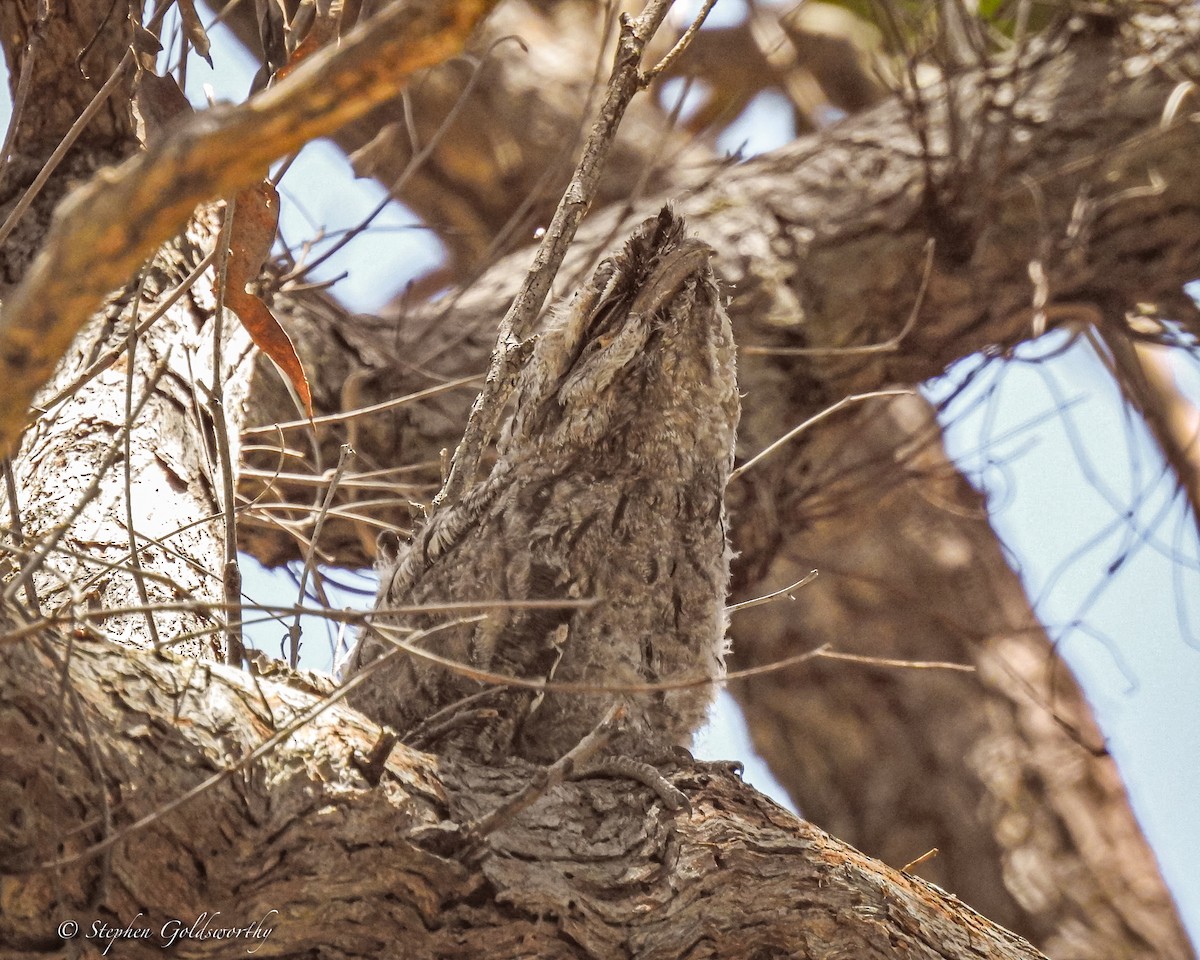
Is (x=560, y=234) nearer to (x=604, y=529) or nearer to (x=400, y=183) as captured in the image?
(x=604, y=529)

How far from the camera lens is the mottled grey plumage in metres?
2.18

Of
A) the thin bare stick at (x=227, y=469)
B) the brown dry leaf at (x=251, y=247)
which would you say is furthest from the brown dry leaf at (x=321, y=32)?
the thin bare stick at (x=227, y=469)

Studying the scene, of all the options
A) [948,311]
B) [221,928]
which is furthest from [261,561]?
[948,311]

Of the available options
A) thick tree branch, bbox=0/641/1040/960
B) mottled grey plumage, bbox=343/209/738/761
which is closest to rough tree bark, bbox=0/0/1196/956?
thick tree branch, bbox=0/641/1040/960

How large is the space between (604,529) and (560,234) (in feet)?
2.18

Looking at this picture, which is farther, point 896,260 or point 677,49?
point 896,260

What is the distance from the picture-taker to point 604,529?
7.46 feet

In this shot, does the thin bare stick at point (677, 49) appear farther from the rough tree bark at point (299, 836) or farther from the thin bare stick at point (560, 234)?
the rough tree bark at point (299, 836)

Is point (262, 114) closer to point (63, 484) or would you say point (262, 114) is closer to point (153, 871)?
point (153, 871)

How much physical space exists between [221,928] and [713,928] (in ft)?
2.34

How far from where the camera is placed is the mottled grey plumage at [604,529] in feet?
7.14

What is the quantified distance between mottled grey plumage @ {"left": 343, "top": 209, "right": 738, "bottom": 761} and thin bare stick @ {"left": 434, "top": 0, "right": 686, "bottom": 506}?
36cm

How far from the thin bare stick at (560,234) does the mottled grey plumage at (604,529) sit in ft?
1.18

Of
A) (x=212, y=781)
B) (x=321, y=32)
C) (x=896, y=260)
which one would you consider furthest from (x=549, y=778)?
(x=896, y=260)
